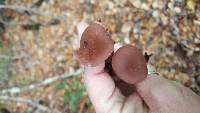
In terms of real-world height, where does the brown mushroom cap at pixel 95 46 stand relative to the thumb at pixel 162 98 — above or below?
above

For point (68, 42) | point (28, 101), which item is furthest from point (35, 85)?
point (68, 42)

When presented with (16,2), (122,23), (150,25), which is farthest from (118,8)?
(16,2)

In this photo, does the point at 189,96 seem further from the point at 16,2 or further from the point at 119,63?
the point at 16,2

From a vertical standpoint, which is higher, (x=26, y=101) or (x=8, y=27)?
(x=8, y=27)

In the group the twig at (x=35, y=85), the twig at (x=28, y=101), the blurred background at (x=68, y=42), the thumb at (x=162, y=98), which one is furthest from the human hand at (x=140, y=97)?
the twig at (x=28, y=101)

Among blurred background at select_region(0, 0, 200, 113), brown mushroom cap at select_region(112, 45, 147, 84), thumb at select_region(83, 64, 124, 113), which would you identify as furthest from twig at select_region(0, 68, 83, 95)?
brown mushroom cap at select_region(112, 45, 147, 84)

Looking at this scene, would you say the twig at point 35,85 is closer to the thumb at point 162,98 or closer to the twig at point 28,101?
the twig at point 28,101
